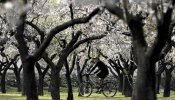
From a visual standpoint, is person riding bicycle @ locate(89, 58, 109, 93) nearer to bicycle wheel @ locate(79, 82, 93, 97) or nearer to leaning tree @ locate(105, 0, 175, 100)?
bicycle wheel @ locate(79, 82, 93, 97)

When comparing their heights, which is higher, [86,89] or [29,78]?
[29,78]

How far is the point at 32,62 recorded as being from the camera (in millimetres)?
16250

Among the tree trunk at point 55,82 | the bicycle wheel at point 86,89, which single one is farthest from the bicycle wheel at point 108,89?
the tree trunk at point 55,82

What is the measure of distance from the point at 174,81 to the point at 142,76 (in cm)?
5731

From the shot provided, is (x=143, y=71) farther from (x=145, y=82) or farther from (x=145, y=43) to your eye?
(x=145, y=43)

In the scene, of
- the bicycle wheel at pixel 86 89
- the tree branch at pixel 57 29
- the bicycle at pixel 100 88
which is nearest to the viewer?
the tree branch at pixel 57 29

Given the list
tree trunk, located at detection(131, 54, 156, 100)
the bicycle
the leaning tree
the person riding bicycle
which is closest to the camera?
the leaning tree

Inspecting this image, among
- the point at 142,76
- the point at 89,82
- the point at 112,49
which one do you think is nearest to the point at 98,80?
the point at 89,82

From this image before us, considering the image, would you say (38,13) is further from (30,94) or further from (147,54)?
(147,54)

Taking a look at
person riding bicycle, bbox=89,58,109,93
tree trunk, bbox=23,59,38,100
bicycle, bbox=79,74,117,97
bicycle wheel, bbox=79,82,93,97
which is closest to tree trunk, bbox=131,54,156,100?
tree trunk, bbox=23,59,38,100

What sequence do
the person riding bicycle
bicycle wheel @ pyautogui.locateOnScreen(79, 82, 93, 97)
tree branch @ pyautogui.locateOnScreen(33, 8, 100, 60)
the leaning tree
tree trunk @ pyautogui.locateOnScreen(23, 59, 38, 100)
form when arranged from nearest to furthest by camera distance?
the leaning tree, tree branch @ pyautogui.locateOnScreen(33, 8, 100, 60), tree trunk @ pyautogui.locateOnScreen(23, 59, 38, 100), the person riding bicycle, bicycle wheel @ pyautogui.locateOnScreen(79, 82, 93, 97)

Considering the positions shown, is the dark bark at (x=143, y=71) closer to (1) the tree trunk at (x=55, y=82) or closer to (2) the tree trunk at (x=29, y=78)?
(2) the tree trunk at (x=29, y=78)

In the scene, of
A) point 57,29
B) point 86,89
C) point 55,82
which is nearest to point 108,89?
point 86,89

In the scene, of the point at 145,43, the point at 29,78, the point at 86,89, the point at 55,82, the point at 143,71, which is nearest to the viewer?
the point at 145,43
